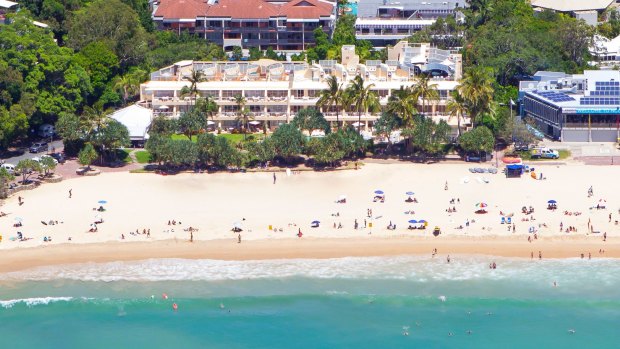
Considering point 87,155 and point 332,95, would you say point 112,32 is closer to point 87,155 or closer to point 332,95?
point 87,155

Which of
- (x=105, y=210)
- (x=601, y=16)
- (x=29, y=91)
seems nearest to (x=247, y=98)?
(x=29, y=91)

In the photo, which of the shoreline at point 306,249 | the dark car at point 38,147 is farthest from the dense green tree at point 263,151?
the dark car at point 38,147

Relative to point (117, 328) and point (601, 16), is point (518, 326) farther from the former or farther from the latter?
point (601, 16)

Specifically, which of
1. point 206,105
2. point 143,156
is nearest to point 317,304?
point 143,156

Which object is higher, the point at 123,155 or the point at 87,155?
the point at 87,155

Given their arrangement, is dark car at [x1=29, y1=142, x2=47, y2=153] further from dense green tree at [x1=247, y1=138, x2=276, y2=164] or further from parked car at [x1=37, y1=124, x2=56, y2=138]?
dense green tree at [x1=247, y1=138, x2=276, y2=164]

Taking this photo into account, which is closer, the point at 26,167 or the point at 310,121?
the point at 26,167

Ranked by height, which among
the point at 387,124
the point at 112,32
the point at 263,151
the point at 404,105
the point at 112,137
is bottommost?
the point at 263,151
